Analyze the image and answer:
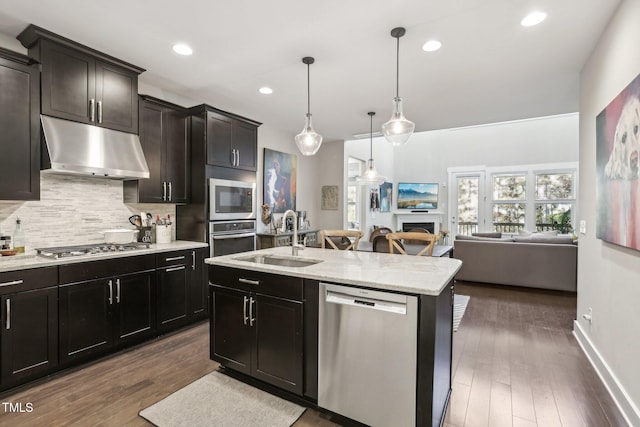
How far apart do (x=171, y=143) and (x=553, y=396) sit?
13.7 ft

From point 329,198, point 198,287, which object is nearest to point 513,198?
point 329,198

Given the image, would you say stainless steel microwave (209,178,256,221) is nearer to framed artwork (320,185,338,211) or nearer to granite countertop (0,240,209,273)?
granite countertop (0,240,209,273)

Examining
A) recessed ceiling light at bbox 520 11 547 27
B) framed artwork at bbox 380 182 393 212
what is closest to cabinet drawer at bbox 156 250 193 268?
recessed ceiling light at bbox 520 11 547 27

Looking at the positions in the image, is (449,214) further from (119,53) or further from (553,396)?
(119,53)

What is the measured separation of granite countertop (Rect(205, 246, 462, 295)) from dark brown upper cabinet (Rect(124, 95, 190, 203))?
148 centimetres

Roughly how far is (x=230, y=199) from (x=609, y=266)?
12.1 ft

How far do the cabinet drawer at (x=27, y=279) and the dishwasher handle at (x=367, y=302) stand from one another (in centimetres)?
212

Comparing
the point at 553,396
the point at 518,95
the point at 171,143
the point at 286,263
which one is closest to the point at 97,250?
the point at 171,143

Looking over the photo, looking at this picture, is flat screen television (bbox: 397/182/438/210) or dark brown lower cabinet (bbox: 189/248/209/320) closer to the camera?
dark brown lower cabinet (bbox: 189/248/209/320)

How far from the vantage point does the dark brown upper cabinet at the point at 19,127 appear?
232 centimetres

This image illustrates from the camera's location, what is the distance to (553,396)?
85.5 inches

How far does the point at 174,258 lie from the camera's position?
325 centimetres

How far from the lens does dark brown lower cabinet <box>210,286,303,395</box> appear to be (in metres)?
2.04

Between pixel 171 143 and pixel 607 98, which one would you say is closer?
pixel 607 98
